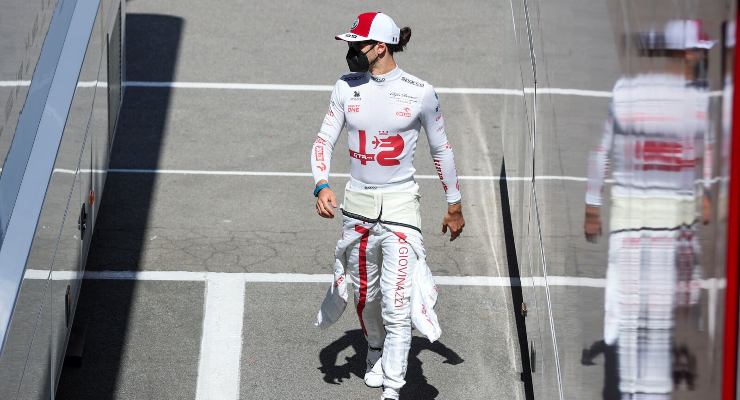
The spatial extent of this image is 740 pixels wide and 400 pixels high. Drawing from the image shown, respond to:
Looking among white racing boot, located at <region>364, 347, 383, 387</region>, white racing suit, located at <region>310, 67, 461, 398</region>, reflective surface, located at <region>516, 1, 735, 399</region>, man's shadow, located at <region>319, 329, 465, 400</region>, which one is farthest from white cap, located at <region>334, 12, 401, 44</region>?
man's shadow, located at <region>319, 329, 465, 400</region>

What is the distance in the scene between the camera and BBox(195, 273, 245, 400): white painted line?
285 inches

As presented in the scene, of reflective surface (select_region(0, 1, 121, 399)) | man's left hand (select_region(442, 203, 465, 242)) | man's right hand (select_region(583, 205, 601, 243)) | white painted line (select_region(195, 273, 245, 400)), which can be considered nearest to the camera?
man's right hand (select_region(583, 205, 601, 243))

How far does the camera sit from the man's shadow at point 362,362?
7.28 metres

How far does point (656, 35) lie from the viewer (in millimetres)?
3750

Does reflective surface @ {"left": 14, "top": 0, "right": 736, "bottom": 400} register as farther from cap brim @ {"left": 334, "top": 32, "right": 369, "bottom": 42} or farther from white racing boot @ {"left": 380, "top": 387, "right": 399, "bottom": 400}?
cap brim @ {"left": 334, "top": 32, "right": 369, "bottom": 42}

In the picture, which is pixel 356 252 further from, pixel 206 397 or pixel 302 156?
pixel 302 156

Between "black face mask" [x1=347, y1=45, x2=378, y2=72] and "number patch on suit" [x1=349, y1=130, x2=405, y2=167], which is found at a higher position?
"black face mask" [x1=347, y1=45, x2=378, y2=72]

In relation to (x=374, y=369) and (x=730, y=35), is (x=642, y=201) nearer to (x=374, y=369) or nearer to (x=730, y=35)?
(x=730, y=35)

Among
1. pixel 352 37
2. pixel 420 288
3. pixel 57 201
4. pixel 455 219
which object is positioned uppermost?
pixel 352 37

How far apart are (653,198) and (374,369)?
12.4ft

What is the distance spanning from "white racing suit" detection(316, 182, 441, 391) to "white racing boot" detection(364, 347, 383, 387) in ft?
1.07

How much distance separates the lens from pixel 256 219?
9203mm

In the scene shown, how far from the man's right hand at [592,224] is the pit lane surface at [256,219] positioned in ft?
8.40

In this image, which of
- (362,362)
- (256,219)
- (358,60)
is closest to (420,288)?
(362,362)
